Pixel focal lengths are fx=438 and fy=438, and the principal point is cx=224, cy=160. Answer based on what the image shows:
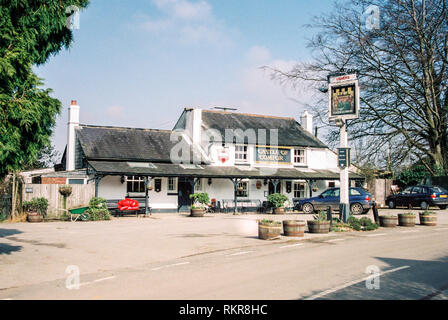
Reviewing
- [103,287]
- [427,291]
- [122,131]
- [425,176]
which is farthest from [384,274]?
[425,176]

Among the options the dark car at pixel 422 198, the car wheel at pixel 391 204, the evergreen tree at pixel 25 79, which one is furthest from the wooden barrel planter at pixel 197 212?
the evergreen tree at pixel 25 79

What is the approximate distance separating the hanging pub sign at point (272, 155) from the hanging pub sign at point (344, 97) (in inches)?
543

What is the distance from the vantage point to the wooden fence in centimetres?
2231

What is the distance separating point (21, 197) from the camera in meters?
22.1

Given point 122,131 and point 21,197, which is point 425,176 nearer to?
point 122,131

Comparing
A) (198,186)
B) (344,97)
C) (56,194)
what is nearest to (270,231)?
(344,97)

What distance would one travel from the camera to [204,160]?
30.5 meters

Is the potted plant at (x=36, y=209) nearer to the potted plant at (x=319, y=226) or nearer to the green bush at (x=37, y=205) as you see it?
the green bush at (x=37, y=205)

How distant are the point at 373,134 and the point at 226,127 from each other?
1054 centimetres

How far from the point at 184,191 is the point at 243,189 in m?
4.52

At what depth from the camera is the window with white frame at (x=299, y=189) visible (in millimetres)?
33562

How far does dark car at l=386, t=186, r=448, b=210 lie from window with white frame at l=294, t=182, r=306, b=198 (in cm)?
639

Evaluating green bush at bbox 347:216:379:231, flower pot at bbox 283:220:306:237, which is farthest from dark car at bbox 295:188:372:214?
flower pot at bbox 283:220:306:237
